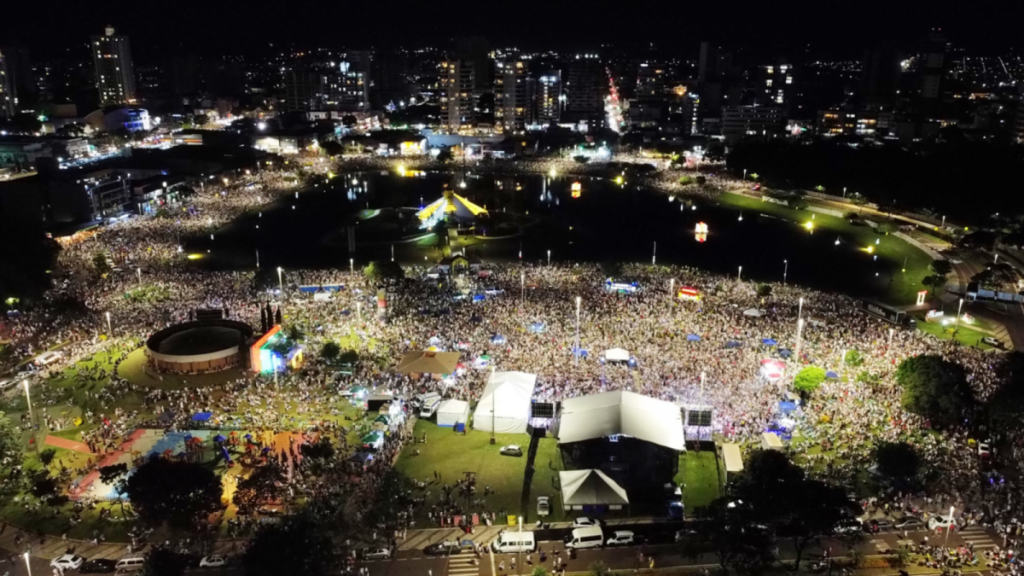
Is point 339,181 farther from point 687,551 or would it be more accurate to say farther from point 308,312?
point 687,551

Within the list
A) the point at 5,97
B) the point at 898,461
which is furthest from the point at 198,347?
the point at 5,97

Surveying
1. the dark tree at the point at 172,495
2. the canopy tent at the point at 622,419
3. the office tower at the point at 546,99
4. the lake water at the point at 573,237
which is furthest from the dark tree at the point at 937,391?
the office tower at the point at 546,99

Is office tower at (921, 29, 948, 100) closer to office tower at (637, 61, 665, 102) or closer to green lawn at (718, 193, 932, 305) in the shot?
office tower at (637, 61, 665, 102)

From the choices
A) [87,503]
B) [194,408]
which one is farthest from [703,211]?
[87,503]

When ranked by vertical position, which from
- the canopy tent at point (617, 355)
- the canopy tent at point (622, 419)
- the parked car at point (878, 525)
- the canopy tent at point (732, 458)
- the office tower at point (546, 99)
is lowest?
the parked car at point (878, 525)

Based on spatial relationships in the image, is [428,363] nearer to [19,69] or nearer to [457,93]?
[457,93]

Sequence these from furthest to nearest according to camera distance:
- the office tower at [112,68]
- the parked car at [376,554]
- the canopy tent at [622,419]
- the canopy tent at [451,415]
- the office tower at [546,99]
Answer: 1. the office tower at [112,68]
2. the office tower at [546,99]
3. the canopy tent at [451,415]
4. the canopy tent at [622,419]
5. the parked car at [376,554]

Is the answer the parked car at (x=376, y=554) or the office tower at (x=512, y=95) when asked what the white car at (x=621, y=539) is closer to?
the parked car at (x=376, y=554)
